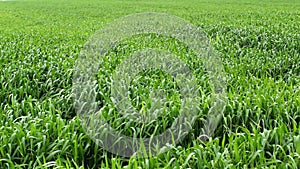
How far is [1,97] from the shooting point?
20.1 ft

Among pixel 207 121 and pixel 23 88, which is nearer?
pixel 207 121

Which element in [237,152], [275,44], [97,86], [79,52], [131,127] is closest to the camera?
[237,152]

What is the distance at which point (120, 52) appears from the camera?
920 centimetres

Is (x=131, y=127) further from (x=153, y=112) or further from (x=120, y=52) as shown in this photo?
(x=120, y=52)

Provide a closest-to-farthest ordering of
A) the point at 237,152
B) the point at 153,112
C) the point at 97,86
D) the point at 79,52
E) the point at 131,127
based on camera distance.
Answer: the point at 237,152 → the point at 131,127 → the point at 153,112 → the point at 97,86 → the point at 79,52

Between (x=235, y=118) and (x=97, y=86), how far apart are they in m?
2.39

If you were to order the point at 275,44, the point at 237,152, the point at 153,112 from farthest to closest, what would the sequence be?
1. the point at 275,44
2. the point at 153,112
3. the point at 237,152

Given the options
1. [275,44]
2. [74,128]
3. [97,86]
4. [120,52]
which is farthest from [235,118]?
[275,44]

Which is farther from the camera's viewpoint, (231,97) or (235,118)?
(231,97)

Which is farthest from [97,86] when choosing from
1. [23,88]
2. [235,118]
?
[235,118]

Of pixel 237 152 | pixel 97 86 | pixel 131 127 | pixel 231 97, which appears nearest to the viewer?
pixel 237 152

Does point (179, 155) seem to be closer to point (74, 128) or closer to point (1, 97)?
point (74, 128)

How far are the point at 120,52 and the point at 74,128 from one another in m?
5.01

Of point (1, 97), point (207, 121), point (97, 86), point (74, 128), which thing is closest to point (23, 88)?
point (1, 97)
